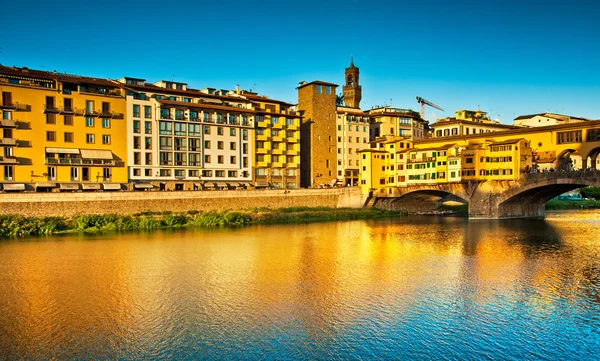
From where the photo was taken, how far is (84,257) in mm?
37031

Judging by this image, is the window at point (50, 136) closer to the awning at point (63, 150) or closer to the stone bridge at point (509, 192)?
the awning at point (63, 150)

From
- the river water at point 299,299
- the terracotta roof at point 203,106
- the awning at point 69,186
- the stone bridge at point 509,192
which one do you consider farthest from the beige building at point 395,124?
the river water at point 299,299

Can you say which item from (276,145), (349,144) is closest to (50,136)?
(276,145)

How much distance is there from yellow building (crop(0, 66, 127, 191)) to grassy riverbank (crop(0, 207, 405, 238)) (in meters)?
8.22

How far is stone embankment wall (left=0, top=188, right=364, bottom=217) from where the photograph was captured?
5244 centimetres

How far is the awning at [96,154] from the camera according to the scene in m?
61.9

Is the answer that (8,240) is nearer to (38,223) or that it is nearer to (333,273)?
(38,223)

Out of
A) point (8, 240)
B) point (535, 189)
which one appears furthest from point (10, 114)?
point (535, 189)

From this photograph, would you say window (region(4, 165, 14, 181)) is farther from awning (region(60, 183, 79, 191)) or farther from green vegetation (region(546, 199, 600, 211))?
green vegetation (region(546, 199, 600, 211))

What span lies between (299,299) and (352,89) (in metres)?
91.0

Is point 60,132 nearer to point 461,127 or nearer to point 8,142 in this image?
point 8,142

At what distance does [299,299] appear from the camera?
2592cm

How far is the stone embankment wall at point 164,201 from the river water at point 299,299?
8.93 m

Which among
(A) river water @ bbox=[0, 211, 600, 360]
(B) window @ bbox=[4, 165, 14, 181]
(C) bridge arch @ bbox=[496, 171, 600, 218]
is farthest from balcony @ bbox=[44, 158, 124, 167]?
(C) bridge arch @ bbox=[496, 171, 600, 218]
